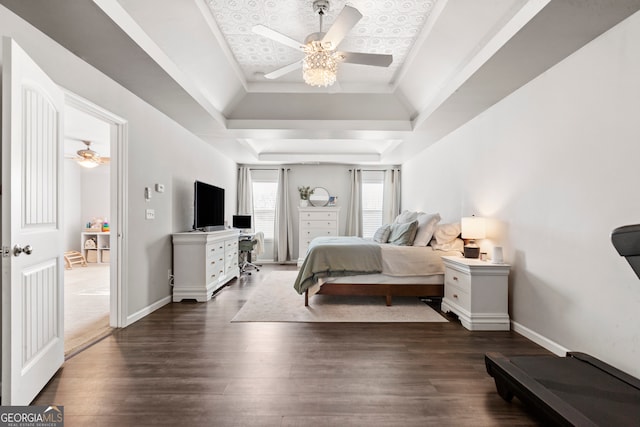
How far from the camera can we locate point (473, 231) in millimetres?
3303

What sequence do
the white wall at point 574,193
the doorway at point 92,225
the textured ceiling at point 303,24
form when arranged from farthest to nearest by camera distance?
the doorway at point 92,225
the textured ceiling at point 303,24
the white wall at point 574,193

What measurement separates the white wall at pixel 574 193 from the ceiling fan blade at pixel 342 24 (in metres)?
1.75

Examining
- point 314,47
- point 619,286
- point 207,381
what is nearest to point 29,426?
point 207,381

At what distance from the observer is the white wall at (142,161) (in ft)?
7.13

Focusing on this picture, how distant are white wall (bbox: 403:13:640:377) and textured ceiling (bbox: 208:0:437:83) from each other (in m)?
1.28

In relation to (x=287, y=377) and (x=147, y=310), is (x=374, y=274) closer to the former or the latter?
(x=287, y=377)

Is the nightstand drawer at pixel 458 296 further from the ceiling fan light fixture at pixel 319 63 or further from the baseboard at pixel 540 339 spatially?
the ceiling fan light fixture at pixel 319 63

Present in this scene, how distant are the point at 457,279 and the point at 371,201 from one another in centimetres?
441

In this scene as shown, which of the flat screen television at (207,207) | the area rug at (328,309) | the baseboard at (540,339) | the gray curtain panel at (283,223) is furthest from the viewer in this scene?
the gray curtain panel at (283,223)

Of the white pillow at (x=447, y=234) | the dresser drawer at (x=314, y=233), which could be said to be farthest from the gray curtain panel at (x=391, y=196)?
the white pillow at (x=447, y=234)

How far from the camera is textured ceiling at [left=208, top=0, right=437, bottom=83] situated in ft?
8.57

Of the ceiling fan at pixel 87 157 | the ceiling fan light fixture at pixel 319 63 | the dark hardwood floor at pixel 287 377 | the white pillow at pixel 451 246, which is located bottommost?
the dark hardwood floor at pixel 287 377

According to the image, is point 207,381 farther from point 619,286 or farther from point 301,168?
point 301,168

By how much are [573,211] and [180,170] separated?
14.6 feet
